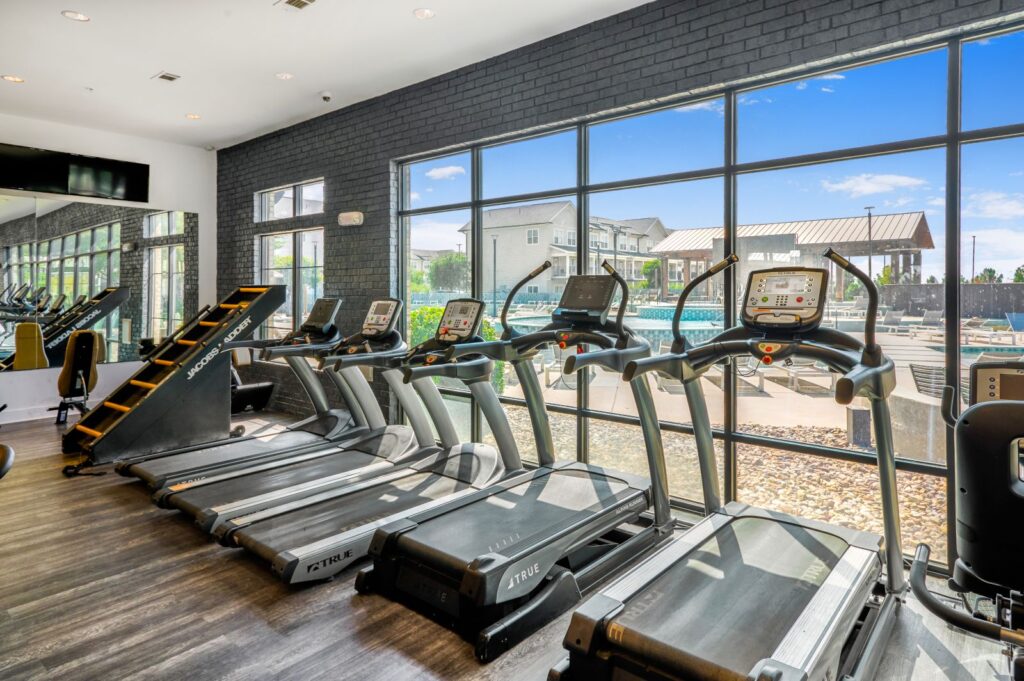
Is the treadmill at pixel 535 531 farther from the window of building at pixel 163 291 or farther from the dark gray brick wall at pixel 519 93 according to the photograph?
the window of building at pixel 163 291

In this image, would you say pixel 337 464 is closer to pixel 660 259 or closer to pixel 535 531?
pixel 535 531

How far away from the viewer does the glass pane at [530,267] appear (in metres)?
4.97

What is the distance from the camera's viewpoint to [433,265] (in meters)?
6.02

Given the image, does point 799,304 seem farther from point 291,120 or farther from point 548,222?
point 291,120

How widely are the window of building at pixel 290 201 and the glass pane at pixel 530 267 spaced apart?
105 inches

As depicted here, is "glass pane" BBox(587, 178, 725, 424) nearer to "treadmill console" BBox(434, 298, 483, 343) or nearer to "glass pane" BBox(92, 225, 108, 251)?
"treadmill console" BBox(434, 298, 483, 343)

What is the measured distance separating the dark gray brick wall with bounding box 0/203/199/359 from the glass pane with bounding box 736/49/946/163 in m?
7.32

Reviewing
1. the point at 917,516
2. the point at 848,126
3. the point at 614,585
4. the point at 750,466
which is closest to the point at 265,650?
the point at 614,585

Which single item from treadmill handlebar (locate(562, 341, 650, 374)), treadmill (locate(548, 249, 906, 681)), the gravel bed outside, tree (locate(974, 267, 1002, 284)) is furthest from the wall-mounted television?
tree (locate(974, 267, 1002, 284))

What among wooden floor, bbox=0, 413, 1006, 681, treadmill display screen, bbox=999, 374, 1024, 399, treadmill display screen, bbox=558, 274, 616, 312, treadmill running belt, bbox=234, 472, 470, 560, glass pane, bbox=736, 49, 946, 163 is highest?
glass pane, bbox=736, 49, 946, 163

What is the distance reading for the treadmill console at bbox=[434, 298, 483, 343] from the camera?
13.9ft

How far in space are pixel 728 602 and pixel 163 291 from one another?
8110mm

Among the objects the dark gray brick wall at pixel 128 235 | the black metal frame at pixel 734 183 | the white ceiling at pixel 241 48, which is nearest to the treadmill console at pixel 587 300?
the black metal frame at pixel 734 183

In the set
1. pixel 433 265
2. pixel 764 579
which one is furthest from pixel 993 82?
pixel 433 265
